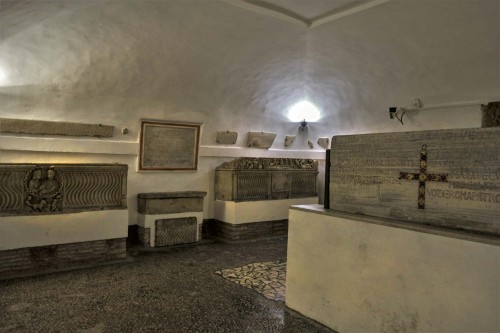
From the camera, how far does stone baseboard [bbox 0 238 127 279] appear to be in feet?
15.5

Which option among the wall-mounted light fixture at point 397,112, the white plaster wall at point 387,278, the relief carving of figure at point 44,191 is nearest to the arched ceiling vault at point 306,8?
the wall-mounted light fixture at point 397,112

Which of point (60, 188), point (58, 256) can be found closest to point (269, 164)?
point (60, 188)

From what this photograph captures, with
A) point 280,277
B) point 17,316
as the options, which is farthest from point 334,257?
point 17,316

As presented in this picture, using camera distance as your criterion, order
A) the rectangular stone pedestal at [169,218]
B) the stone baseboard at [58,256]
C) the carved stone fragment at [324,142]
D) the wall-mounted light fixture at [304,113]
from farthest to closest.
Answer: the carved stone fragment at [324,142], the wall-mounted light fixture at [304,113], the rectangular stone pedestal at [169,218], the stone baseboard at [58,256]

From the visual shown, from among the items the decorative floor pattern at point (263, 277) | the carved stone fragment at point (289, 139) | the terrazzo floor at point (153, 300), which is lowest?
the terrazzo floor at point (153, 300)

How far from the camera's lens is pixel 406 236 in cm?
289

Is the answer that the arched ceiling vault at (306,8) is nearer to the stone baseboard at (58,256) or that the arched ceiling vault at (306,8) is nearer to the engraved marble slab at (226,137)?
the engraved marble slab at (226,137)

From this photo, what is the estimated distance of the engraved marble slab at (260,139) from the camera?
25.2ft

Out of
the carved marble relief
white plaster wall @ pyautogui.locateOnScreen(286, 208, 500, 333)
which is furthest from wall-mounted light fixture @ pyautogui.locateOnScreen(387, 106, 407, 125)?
white plaster wall @ pyautogui.locateOnScreen(286, 208, 500, 333)

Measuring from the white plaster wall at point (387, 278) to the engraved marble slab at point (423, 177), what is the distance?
211 mm

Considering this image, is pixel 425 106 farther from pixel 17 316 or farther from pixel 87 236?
pixel 17 316

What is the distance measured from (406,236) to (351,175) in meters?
0.79

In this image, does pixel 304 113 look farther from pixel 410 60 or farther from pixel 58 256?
pixel 58 256

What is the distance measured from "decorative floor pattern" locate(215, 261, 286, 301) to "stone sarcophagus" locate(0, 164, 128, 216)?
6.36ft
